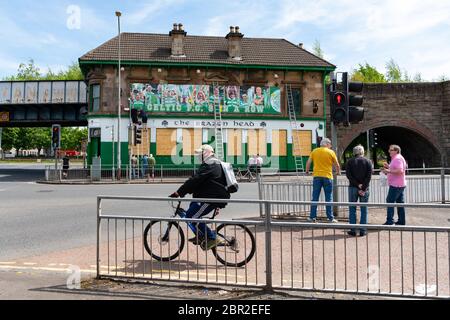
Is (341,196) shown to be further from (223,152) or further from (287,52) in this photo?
(287,52)

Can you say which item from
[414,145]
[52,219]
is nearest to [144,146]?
[52,219]

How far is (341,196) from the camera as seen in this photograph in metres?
11.8

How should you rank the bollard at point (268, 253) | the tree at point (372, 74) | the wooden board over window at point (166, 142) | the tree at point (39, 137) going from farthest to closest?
the tree at point (39, 137) < the tree at point (372, 74) < the wooden board over window at point (166, 142) < the bollard at point (268, 253)

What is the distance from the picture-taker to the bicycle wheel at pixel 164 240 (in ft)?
18.1

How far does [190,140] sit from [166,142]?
1786 mm

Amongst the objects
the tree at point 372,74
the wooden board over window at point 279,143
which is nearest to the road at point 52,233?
the wooden board over window at point 279,143

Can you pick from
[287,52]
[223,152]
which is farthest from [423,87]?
[223,152]

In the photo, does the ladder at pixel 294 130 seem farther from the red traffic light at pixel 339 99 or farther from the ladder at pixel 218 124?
the red traffic light at pixel 339 99

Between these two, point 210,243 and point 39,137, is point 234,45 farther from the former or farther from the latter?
point 39,137

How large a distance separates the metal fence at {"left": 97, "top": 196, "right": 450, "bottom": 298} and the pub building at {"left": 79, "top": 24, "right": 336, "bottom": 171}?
22.8 m

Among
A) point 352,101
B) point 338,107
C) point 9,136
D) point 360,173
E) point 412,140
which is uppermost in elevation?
point 9,136

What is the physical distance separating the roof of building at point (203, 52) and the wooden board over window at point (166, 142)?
5.16m

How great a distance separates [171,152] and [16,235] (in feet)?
70.2

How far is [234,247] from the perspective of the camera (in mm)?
5527
